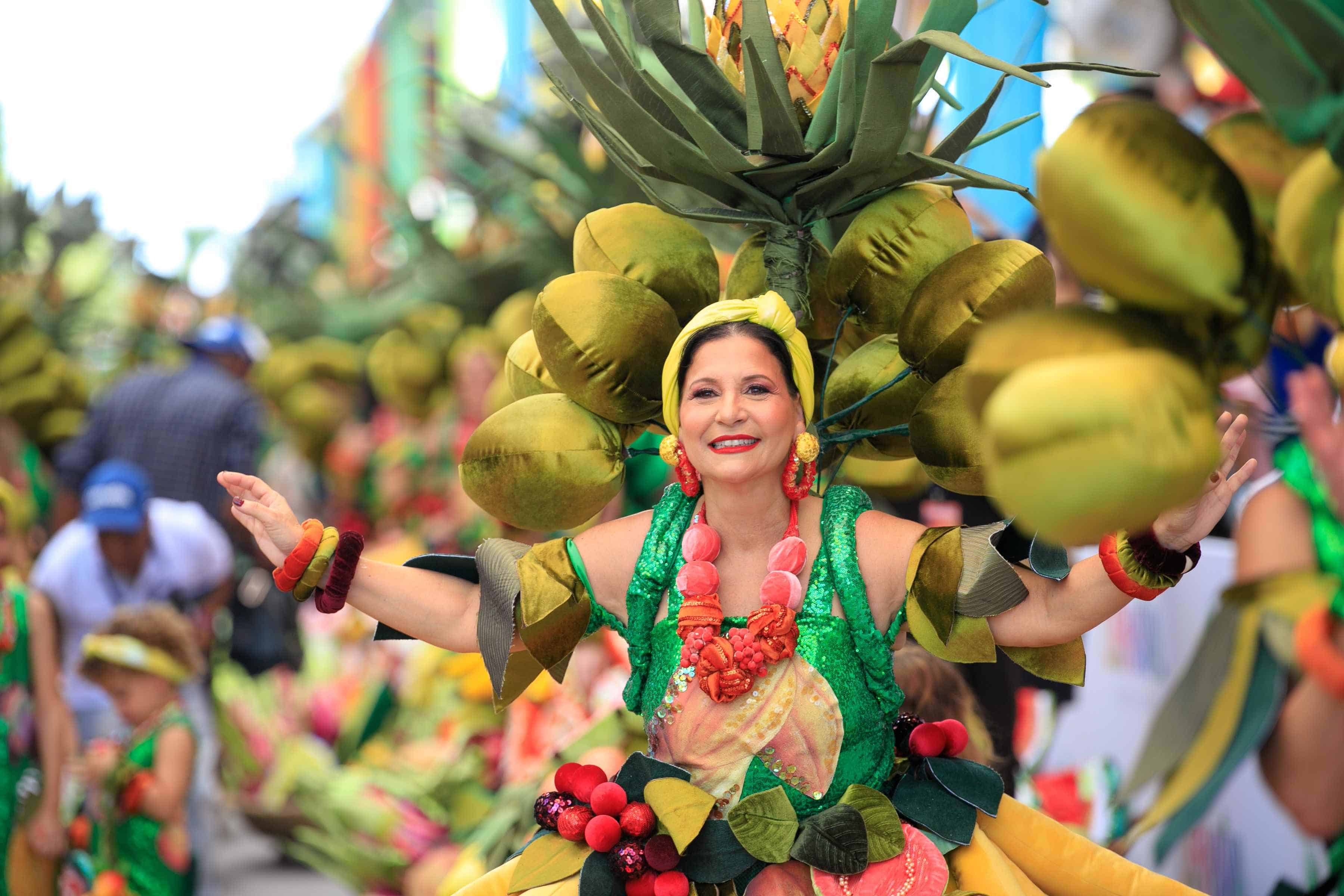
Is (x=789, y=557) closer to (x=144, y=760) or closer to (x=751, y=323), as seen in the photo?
(x=751, y=323)

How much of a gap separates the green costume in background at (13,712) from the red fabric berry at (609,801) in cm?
237

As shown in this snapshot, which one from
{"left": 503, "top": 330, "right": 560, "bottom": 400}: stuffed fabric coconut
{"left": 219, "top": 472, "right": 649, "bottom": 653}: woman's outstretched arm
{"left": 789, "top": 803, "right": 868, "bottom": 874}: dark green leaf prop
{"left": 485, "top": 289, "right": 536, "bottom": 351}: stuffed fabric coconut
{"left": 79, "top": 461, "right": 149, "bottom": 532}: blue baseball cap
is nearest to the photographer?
{"left": 789, "top": 803, "right": 868, "bottom": 874}: dark green leaf prop

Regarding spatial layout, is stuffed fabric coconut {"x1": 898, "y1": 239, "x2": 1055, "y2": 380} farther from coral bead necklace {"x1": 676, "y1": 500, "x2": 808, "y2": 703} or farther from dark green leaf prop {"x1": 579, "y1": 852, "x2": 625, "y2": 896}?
dark green leaf prop {"x1": 579, "y1": 852, "x2": 625, "y2": 896}

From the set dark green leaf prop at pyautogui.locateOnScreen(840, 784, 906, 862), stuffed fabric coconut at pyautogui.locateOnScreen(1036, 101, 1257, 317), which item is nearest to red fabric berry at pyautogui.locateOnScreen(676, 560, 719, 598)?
dark green leaf prop at pyautogui.locateOnScreen(840, 784, 906, 862)

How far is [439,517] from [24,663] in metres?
2.32

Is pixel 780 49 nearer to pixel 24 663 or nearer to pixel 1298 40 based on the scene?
pixel 1298 40

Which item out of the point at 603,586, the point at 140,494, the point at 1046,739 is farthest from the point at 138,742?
the point at 1046,739

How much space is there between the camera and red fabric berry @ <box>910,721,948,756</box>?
202cm

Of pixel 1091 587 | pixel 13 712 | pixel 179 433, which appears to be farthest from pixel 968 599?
pixel 179 433

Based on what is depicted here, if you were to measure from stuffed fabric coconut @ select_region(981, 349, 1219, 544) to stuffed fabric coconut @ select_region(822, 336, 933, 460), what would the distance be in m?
0.99

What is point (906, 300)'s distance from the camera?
2.11 meters

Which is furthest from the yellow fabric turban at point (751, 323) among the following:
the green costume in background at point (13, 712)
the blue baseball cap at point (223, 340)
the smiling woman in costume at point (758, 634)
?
the blue baseball cap at point (223, 340)

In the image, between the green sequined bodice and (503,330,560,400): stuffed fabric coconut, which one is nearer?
the green sequined bodice

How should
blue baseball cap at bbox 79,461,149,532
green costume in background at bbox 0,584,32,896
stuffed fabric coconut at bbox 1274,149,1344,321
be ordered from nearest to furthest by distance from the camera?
stuffed fabric coconut at bbox 1274,149,1344,321 < green costume in background at bbox 0,584,32,896 < blue baseball cap at bbox 79,461,149,532
